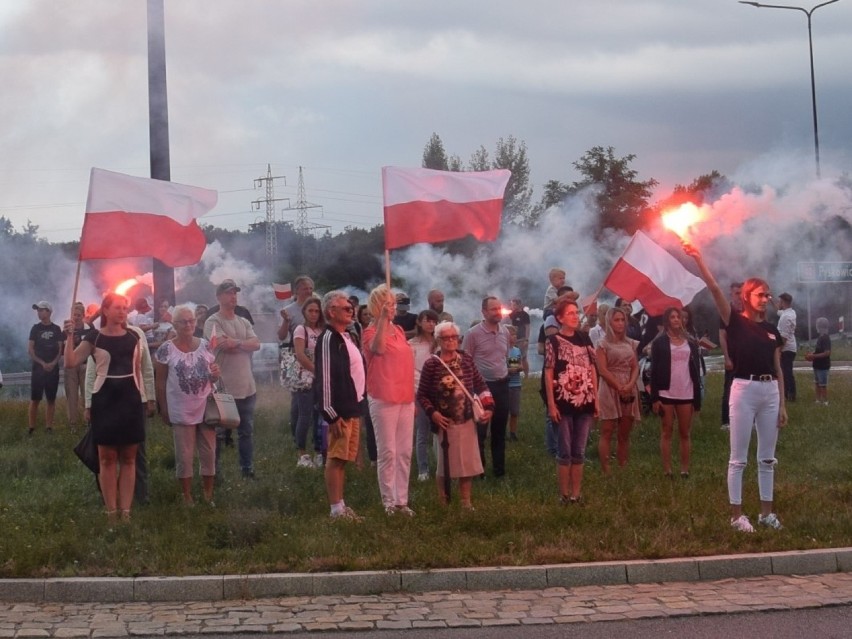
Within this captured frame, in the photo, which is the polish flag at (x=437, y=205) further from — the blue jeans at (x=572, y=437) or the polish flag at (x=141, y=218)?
the blue jeans at (x=572, y=437)

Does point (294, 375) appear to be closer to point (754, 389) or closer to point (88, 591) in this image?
point (88, 591)

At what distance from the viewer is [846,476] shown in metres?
10.9

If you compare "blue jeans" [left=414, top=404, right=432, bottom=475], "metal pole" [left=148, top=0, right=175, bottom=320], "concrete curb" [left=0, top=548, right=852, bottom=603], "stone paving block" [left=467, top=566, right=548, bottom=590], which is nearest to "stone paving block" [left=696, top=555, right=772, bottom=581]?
"concrete curb" [left=0, top=548, right=852, bottom=603]

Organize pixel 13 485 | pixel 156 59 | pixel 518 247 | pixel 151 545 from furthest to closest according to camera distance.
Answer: pixel 518 247 < pixel 156 59 < pixel 13 485 < pixel 151 545

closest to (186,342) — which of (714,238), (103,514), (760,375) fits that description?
(103,514)

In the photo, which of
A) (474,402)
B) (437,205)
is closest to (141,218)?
(437,205)

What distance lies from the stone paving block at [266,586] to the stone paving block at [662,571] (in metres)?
2.10

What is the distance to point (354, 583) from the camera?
7.35 metres

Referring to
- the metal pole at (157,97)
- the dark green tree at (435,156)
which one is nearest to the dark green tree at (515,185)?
the dark green tree at (435,156)

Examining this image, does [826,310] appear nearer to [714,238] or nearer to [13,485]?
[714,238]

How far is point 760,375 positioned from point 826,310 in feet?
117

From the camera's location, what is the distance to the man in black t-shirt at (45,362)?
585 inches

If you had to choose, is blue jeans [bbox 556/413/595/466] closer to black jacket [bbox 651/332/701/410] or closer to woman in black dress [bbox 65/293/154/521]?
black jacket [bbox 651/332/701/410]

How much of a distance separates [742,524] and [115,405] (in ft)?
15.9
